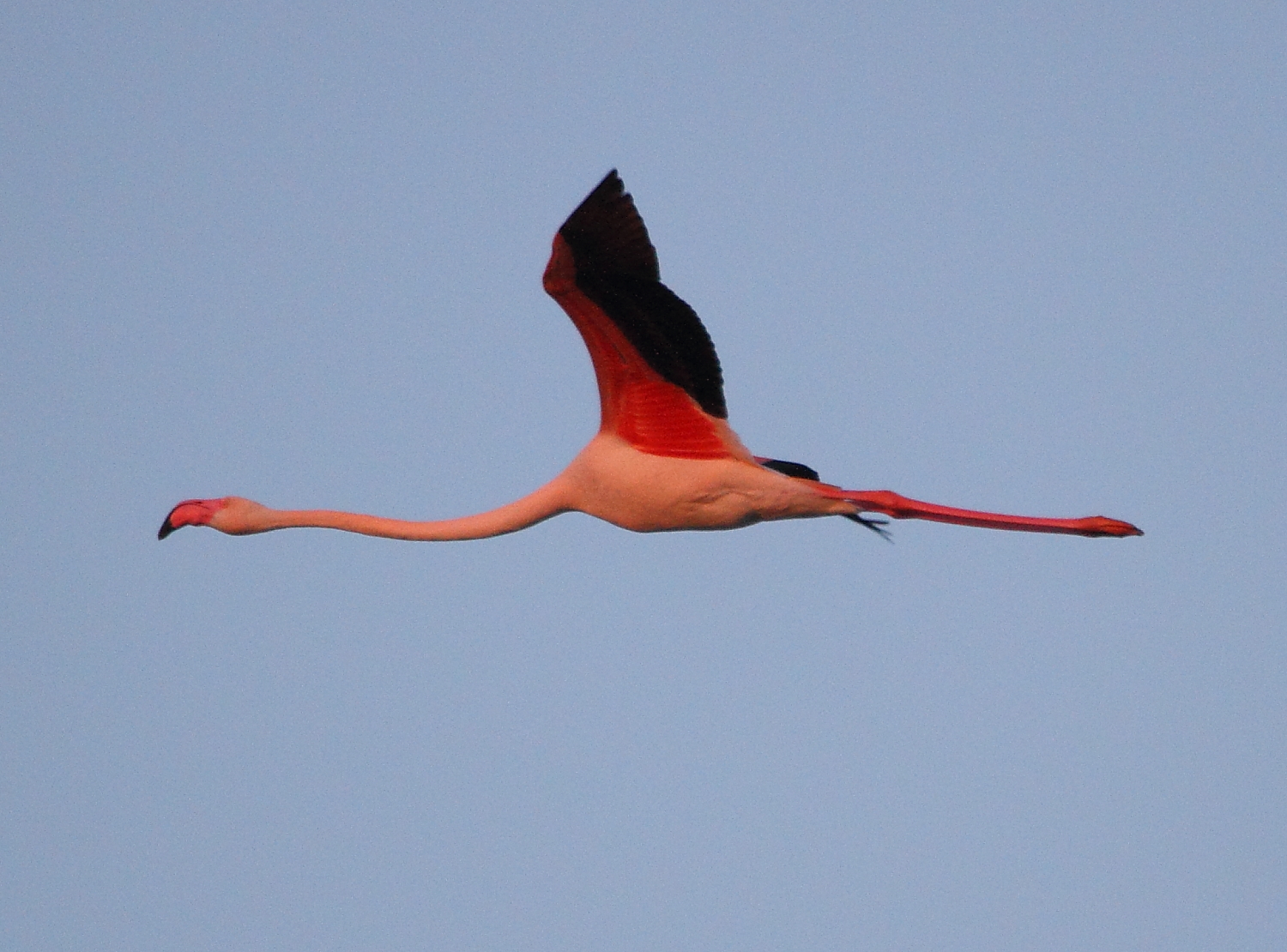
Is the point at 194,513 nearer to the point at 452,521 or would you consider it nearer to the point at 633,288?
the point at 452,521

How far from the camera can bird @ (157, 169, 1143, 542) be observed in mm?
11258

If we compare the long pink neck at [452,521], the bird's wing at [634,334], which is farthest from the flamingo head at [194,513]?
the bird's wing at [634,334]

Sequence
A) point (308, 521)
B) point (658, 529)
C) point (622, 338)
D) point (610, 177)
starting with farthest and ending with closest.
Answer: point (308, 521)
point (658, 529)
point (622, 338)
point (610, 177)

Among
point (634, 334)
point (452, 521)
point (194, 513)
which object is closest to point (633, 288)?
point (634, 334)

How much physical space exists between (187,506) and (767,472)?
4.71 meters

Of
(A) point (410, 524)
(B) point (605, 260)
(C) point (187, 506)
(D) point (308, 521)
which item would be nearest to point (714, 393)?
(B) point (605, 260)

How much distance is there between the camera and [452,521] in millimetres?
13008

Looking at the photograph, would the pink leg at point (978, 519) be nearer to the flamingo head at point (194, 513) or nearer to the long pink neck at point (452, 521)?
the long pink neck at point (452, 521)

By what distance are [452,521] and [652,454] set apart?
65.9 inches

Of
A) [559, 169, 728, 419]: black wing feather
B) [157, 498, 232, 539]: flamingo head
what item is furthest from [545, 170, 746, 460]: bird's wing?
[157, 498, 232, 539]: flamingo head

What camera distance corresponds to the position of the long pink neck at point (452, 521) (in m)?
12.7

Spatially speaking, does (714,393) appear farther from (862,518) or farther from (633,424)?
(862,518)

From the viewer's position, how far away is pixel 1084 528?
1242cm

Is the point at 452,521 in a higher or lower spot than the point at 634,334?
lower
